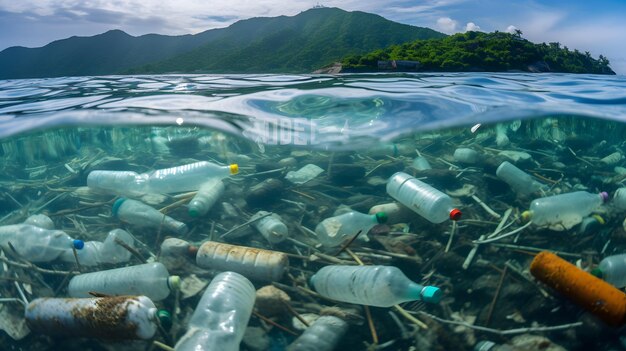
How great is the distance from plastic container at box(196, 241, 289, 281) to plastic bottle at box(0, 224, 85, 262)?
1714 mm

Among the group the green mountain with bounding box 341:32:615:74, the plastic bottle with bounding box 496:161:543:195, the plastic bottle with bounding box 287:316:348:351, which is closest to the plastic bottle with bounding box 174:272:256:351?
the plastic bottle with bounding box 287:316:348:351

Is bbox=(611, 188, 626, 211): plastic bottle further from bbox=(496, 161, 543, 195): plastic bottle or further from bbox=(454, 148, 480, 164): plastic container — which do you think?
bbox=(454, 148, 480, 164): plastic container

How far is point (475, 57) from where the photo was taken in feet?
80.3

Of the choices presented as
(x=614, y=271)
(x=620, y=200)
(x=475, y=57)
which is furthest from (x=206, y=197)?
(x=475, y=57)

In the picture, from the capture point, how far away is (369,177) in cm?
632

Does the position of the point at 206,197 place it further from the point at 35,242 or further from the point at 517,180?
the point at 517,180

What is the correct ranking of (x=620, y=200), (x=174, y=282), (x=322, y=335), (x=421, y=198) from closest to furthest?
(x=322, y=335)
(x=174, y=282)
(x=421, y=198)
(x=620, y=200)

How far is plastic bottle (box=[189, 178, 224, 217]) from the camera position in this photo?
471cm

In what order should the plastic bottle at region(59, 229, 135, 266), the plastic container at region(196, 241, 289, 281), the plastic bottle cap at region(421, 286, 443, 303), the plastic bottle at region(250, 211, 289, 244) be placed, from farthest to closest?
the plastic bottle at region(250, 211, 289, 244) → the plastic bottle at region(59, 229, 135, 266) → the plastic container at region(196, 241, 289, 281) → the plastic bottle cap at region(421, 286, 443, 303)

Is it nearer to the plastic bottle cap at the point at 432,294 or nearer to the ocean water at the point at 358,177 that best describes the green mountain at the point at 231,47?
the ocean water at the point at 358,177

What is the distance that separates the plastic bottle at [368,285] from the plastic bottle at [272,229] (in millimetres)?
823

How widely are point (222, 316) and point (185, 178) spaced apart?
3792 millimetres

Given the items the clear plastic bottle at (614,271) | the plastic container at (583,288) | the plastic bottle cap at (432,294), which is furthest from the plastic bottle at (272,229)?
the clear plastic bottle at (614,271)

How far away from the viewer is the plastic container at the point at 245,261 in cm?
336
